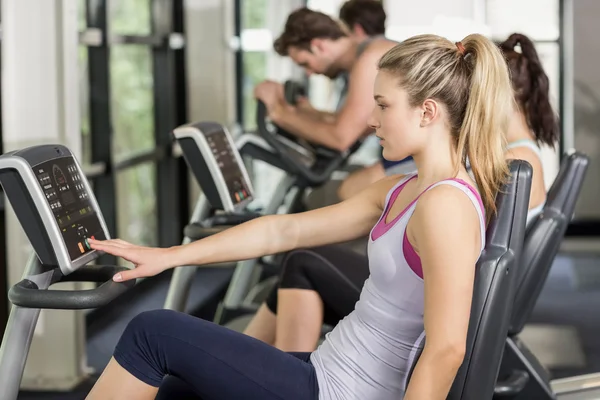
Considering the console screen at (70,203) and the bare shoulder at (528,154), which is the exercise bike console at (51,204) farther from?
the bare shoulder at (528,154)

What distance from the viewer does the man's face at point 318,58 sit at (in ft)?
11.3

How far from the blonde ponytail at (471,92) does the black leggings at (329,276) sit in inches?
31.8

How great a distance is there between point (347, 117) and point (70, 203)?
1658mm

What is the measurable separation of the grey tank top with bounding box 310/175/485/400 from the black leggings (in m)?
0.71

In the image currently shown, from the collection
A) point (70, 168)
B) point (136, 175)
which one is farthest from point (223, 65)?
point (70, 168)

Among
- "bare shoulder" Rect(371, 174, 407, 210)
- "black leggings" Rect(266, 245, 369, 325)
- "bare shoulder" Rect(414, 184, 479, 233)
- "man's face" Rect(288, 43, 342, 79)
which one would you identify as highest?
"man's face" Rect(288, 43, 342, 79)

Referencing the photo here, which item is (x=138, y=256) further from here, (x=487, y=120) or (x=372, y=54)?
(x=372, y=54)

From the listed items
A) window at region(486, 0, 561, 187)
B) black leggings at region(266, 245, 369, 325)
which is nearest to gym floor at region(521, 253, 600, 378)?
window at region(486, 0, 561, 187)

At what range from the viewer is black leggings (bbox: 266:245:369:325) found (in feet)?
8.07

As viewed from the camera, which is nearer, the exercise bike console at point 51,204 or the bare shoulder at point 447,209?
the bare shoulder at point 447,209

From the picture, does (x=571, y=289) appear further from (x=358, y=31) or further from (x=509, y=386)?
(x=509, y=386)

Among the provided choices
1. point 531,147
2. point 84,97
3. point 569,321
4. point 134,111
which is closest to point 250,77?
point 134,111

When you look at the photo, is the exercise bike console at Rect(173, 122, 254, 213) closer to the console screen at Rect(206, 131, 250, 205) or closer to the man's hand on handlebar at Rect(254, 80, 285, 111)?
the console screen at Rect(206, 131, 250, 205)

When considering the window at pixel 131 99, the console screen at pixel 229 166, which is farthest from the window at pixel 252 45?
the console screen at pixel 229 166
